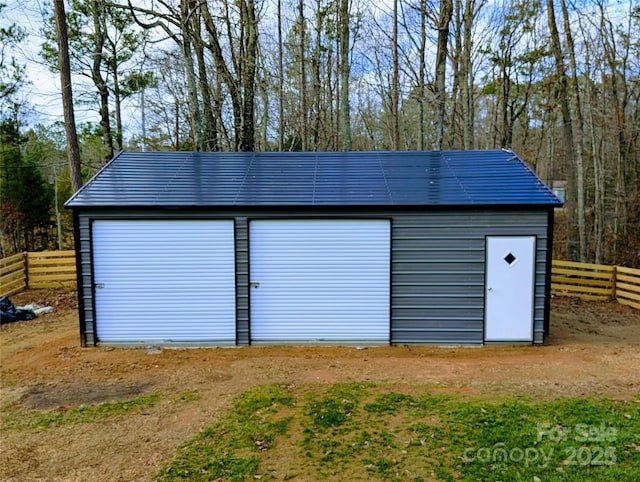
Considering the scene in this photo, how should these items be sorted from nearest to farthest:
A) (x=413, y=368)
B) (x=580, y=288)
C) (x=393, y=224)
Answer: (x=413, y=368), (x=393, y=224), (x=580, y=288)

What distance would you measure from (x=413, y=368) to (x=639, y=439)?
2460 millimetres

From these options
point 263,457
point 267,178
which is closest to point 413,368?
point 263,457

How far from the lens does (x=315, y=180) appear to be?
707 cm

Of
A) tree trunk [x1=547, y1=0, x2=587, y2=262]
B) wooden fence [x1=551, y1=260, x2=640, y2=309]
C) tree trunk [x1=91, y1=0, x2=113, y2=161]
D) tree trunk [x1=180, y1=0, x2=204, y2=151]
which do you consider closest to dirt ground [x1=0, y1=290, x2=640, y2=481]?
wooden fence [x1=551, y1=260, x2=640, y2=309]

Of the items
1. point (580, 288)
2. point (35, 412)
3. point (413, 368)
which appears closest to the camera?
point (35, 412)

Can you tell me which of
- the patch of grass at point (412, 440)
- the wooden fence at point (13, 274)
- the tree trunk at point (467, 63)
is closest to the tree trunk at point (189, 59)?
the wooden fence at point (13, 274)

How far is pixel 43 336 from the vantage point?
717 centimetres

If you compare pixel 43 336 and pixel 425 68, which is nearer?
pixel 43 336

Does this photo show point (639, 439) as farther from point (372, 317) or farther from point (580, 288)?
point (580, 288)

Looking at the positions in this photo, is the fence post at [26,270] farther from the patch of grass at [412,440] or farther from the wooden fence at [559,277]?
the patch of grass at [412,440]

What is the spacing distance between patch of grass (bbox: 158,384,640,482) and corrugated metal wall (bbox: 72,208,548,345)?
197 cm

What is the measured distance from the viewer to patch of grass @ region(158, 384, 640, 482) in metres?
3.18

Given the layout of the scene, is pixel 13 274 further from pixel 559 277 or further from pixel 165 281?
pixel 559 277

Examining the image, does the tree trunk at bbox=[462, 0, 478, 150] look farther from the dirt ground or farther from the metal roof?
the dirt ground
